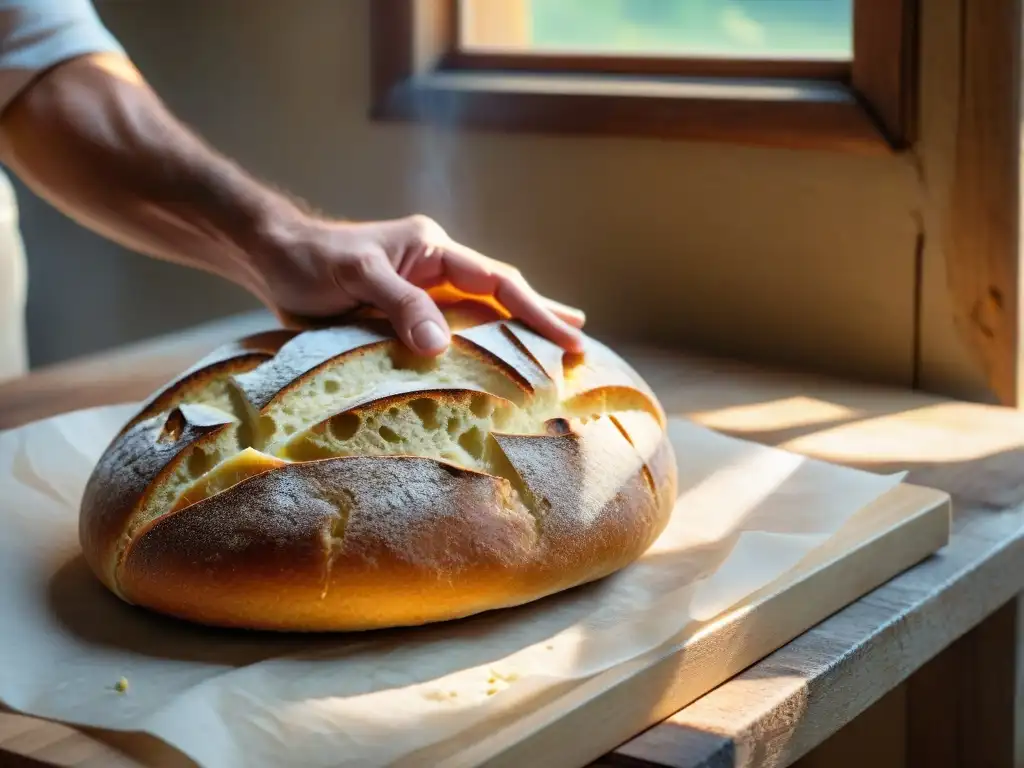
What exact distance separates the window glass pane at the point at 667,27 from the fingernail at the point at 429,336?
80 centimetres

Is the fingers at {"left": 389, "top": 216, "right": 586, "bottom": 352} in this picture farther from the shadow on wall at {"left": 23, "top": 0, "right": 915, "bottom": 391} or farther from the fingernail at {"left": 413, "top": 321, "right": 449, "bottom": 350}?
the shadow on wall at {"left": 23, "top": 0, "right": 915, "bottom": 391}

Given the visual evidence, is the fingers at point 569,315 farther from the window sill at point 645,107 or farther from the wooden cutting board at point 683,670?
the window sill at point 645,107

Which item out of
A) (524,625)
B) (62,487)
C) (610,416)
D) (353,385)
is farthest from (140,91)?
(524,625)

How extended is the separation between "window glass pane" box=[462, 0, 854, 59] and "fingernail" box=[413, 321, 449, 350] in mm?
803

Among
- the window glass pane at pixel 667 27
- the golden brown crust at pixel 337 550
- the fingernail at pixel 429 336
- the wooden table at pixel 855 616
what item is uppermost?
the window glass pane at pixel 667 27

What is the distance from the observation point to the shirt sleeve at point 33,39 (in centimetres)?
145

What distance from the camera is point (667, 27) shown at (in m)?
1.91

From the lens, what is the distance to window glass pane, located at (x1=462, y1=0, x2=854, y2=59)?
1.75 m

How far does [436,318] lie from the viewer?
3.74 feet

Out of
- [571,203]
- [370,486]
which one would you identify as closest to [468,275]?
[370,486]

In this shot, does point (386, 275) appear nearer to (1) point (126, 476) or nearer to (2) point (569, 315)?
(2) point (569, 315)

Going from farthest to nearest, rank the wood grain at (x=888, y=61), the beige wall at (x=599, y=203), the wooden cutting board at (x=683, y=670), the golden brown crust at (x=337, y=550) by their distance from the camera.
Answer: the beige wall at (x=599, y=203)
the wood grain at (x=888, y=61)
the golden brown crust at (x=337, y=550)
the wooden cutting board at (x=683, y=670)

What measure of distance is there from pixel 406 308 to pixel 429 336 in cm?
5

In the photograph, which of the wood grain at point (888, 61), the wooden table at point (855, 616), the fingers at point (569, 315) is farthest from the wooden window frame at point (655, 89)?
the fingers at point (569, 315)
